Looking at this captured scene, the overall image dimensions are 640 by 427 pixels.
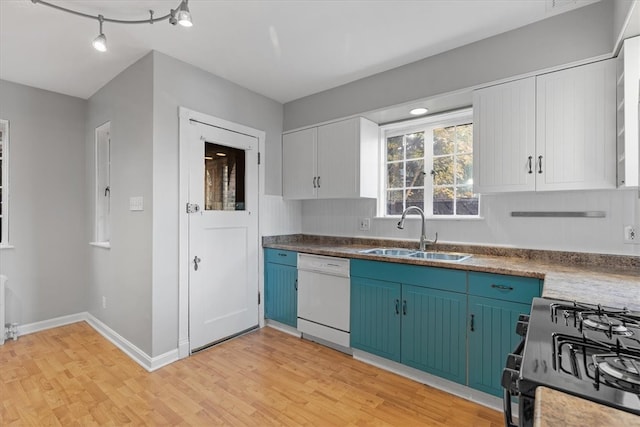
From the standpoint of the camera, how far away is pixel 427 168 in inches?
118

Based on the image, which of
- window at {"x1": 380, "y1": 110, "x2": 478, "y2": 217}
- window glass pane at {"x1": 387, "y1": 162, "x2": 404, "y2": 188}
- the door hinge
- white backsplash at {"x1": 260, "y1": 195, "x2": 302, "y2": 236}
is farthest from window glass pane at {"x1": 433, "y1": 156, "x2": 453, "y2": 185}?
the door hinge

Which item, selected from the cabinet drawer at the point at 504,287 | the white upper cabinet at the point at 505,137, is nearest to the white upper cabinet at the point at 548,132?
the white upper cabinet at the point at 505,137

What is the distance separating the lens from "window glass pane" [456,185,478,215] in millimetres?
2717

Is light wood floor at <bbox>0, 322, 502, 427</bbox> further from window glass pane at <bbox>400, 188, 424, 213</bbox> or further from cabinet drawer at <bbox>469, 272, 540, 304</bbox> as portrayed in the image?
window glass pane at <bbox>400, 188, 424, 213</bbox>

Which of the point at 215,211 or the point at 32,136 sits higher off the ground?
the point at 32,136

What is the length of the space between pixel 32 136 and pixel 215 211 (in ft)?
7.16

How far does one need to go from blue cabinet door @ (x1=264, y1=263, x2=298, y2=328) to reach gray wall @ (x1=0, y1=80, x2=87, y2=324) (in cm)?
217

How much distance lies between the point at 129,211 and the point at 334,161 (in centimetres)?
194

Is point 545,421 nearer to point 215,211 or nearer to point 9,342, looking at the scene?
point 215,211

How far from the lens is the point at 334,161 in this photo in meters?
3.21

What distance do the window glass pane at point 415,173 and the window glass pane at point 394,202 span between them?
139 mm

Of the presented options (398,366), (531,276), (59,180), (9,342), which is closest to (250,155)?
(59,180)

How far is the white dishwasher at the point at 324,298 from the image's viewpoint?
276 cm

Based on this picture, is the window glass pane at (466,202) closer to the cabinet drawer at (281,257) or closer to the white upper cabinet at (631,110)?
the white upper cabinet at (631,110)
